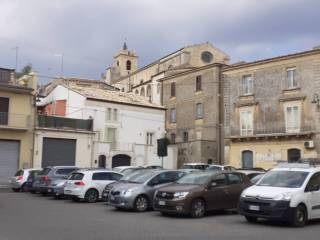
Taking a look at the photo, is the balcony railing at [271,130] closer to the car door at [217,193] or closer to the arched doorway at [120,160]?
the arched doorway at [120,160]

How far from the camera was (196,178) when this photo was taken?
57.3 ft

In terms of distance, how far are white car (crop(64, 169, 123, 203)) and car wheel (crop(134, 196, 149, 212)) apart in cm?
461

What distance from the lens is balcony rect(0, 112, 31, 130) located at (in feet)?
128

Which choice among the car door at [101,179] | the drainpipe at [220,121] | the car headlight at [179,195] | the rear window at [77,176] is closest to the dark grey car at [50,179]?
the rear window at [77,176]

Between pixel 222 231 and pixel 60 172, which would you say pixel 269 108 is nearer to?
pixel 60 172

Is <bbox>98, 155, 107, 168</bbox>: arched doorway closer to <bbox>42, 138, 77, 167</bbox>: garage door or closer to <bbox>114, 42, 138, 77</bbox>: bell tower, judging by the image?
<bbox>42, 138, 77, 167</bbox>: garage door

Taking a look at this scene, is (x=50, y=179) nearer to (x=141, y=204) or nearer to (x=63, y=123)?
(x=141, y=204)

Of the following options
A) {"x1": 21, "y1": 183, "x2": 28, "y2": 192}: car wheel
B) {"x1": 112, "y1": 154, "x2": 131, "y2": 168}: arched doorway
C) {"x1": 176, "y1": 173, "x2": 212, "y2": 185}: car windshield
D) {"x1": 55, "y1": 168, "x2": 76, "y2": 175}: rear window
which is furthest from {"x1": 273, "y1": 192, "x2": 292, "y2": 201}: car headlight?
{"x1": 112, "y1": 154, "x2": 131, "y2": 168}: arched doorway

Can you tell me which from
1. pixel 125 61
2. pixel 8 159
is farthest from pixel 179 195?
pixel 125 61

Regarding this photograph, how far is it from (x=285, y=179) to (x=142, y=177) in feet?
20.8

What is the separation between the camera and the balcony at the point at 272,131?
41.3m

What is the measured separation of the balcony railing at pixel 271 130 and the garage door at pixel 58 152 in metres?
14.9

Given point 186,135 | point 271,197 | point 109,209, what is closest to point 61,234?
point 271,197

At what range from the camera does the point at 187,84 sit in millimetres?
54500
